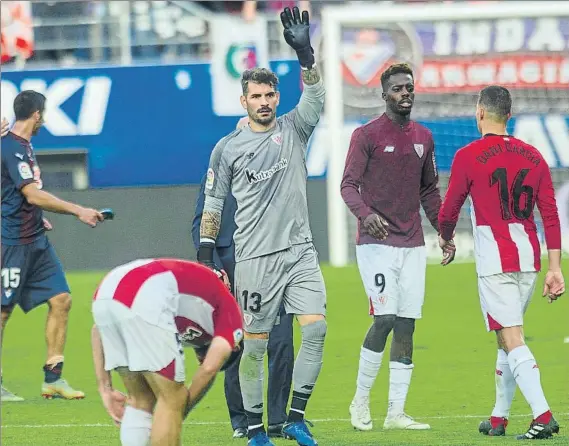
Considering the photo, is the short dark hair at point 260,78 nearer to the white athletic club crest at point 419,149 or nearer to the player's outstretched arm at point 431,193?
the white athletic club crest at point 419,149

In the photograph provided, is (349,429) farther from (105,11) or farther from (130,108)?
(105,11)

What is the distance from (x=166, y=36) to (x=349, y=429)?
14.2 m

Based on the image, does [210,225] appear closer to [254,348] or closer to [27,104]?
[254,348]

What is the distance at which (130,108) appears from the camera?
2003 centimetres

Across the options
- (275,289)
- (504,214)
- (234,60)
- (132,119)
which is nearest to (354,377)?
(275,289)

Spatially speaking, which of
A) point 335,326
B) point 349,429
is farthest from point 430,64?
point 349,429

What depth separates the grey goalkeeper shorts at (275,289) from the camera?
7.17 metres

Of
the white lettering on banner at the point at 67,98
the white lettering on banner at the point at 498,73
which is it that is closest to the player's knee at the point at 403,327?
the white lettering on banner at the point at 498,73

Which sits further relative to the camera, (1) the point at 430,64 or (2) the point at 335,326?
(1) the point at 430,64

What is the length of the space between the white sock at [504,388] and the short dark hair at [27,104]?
405 centimetres

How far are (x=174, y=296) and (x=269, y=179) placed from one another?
5.58 feet

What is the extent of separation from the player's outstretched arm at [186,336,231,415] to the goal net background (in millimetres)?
12579

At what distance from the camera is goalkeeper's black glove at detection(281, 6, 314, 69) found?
705cm

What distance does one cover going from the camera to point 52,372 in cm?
966
